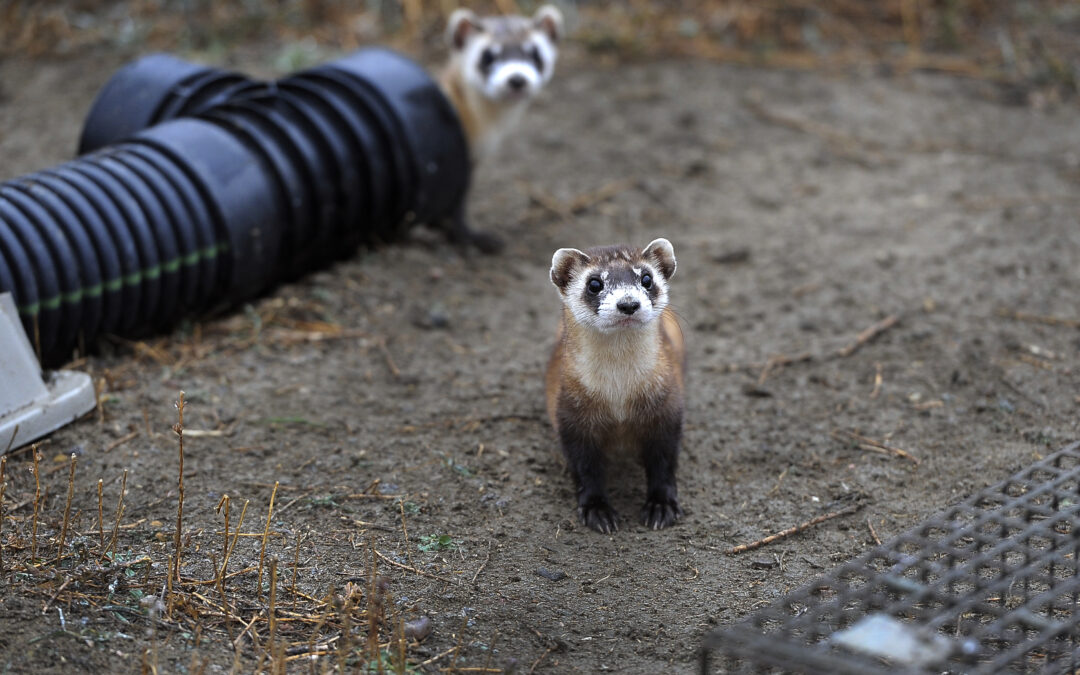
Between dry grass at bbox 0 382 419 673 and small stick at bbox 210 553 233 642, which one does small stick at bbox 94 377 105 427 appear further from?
small stick at bbox 210 553 233 642

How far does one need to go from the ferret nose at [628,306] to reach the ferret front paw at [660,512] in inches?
28.9

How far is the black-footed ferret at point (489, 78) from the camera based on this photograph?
639cm

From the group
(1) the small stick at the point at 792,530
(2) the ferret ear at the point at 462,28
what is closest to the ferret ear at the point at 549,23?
(2) the ferret ear at the point at 462,28

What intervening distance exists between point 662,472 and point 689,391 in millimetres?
989

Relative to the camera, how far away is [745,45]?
344 inches

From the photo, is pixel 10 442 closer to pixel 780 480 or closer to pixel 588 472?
pixel 588 472

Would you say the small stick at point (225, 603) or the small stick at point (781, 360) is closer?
the small stick at point (225, 603)

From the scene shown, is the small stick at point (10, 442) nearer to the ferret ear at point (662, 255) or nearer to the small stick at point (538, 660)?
the small stick at point (538, 660)

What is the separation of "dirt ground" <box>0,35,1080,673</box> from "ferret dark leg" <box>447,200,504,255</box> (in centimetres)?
12

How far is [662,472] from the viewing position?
3842mm

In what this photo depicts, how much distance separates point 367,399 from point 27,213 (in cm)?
156

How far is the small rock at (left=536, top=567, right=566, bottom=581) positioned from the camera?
3.53 meters

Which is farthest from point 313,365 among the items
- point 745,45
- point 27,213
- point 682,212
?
point 745,45

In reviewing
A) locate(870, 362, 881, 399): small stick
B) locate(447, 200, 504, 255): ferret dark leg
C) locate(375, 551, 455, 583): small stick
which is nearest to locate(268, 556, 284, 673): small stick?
locate(375, 551, 455, 583): small stick
